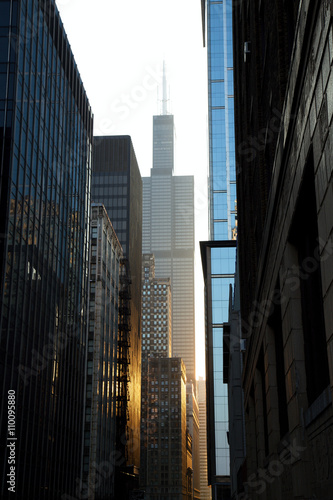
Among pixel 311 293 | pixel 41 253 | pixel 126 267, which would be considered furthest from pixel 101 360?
pixel 311 293

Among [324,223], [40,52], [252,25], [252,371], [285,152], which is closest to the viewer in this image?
[324,223]

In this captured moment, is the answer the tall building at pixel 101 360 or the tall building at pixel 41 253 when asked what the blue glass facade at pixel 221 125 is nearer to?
the tall building at pixel 101 360

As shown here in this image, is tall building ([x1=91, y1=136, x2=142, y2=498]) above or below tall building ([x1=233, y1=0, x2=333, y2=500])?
above

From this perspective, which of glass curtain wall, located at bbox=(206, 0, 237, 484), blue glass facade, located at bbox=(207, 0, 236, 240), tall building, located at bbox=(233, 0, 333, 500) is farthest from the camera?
blue glass facade, located at bbox=(207, 0, 236, 240)

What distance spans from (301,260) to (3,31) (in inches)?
1487

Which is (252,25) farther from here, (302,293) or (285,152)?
(302,293)

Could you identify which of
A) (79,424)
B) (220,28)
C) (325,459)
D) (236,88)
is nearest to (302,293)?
(325,459)

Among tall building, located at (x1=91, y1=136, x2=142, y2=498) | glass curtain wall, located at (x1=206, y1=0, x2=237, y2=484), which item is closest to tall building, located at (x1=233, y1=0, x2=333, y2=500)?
glass curtain wall, located at (x1=206, y1=0, x2=237, y2=484)

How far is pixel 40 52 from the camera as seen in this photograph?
5109 cm

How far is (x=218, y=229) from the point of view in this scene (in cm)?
12256

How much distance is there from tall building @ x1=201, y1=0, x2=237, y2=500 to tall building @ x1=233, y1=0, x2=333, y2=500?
233 ft

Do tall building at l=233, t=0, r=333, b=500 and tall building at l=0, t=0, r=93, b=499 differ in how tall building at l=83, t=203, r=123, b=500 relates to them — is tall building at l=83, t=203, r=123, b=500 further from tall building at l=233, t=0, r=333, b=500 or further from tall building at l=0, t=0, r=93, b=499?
tall building at l=233, t=0, r=333, b=500

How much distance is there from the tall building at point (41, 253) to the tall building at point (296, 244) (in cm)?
2318

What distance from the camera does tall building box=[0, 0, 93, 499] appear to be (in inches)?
1658
